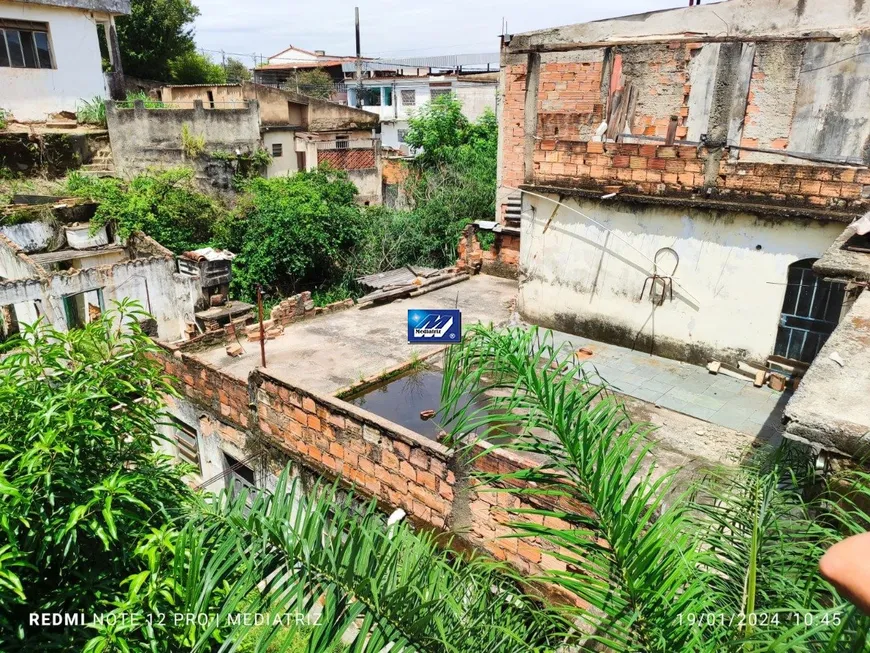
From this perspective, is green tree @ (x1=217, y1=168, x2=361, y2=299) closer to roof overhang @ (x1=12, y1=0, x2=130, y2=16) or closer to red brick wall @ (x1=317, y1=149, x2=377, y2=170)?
red brick wall @ (x1=317, y1=149, x2=377, y2=170)

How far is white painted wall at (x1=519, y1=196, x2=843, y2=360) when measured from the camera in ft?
23.6

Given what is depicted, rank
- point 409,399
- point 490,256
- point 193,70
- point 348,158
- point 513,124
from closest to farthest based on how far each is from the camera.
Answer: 1. point 409,399
2. point 490,256
3. point 513,124
4. point 348,158
5. point 193,70

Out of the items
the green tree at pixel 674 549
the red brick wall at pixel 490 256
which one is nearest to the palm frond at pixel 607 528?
the green tree at pixel 674 549

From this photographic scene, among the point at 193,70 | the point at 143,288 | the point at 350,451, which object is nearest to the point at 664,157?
the point at 350,451

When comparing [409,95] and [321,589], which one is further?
[409,95]

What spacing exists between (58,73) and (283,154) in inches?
301

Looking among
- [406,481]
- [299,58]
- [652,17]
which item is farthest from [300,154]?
[299,58]

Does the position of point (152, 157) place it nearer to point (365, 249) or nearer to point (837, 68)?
point (365, 249)

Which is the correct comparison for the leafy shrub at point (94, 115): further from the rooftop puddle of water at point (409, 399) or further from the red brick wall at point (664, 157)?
the rooftop puddle of water at point (409, 399)

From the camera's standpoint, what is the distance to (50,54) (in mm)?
19812

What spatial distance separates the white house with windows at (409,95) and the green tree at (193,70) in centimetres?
690

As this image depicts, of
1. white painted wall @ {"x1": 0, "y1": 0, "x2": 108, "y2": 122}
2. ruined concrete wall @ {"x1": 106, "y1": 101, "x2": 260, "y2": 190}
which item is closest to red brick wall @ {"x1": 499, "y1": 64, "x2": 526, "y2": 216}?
ruined concrete wall @ {"x1": 106, "y1": 101, "x2": 260, "y2": 190}

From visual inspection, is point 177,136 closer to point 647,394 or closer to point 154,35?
point 154,35

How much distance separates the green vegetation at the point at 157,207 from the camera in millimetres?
16031
